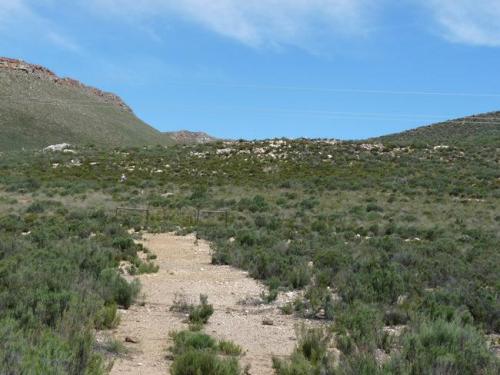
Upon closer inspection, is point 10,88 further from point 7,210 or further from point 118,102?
point 7,210

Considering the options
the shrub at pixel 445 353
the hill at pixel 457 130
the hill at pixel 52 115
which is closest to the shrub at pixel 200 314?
the shrub at pixel 445 353

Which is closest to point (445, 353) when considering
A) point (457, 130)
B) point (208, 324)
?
point (208, 324)

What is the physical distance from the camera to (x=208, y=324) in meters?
9.24

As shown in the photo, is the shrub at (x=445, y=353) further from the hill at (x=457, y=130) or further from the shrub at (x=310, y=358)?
the hill at (x=457, y=130)

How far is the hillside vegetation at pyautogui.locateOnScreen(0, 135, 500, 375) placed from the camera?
22.4ft

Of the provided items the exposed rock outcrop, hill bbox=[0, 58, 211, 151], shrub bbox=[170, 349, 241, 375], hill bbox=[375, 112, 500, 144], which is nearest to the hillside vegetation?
shrub bbox=[170, 349, 241, 375]

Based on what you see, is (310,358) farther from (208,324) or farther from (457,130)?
(457,130)

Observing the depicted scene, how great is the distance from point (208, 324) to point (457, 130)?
7949 cm

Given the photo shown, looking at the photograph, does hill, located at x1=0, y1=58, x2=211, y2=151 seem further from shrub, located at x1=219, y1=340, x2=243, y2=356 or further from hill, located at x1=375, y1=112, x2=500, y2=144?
shrub, located at x1=219, y1=340, x2=243, y2=356

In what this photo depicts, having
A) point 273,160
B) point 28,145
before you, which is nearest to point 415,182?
point 273,160

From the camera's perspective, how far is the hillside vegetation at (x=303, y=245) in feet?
22.4

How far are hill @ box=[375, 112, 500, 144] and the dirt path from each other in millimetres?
63035

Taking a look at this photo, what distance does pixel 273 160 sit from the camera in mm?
50531

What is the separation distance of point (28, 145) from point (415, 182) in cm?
6181
